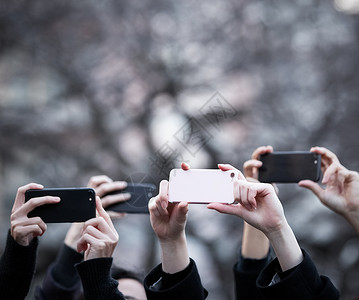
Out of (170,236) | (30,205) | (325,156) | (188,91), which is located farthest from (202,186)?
(188,91)

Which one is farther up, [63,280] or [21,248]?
[21,248]

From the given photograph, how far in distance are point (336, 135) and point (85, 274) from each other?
3510 millimetres

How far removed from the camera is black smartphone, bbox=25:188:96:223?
175 cm

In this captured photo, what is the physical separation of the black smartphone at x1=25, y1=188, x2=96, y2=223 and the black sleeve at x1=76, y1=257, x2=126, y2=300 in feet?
0.74

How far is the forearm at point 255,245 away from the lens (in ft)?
6.79

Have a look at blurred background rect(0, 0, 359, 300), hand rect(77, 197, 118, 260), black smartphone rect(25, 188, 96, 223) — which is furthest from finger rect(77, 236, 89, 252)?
blurred background rect(0, 0, 359, 300)

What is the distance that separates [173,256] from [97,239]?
0.23m

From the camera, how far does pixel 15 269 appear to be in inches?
68.1

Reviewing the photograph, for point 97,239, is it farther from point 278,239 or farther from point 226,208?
point 278,239

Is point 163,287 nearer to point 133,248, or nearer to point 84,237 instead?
point 84,237

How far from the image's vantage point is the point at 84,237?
5.27 ft

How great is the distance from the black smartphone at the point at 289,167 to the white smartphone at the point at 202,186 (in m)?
0.70

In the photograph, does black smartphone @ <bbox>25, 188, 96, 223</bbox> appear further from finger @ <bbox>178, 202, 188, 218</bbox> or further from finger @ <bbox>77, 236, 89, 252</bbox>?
finger @ <bbox>178, 202, 188, 218</bbox>

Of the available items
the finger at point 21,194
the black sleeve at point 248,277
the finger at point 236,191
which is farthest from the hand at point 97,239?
the black sleeve at point 248,277
